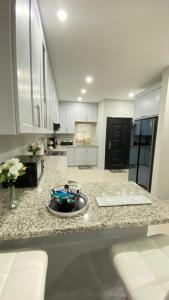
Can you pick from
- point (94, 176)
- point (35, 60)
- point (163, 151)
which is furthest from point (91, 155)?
point (35, 60)

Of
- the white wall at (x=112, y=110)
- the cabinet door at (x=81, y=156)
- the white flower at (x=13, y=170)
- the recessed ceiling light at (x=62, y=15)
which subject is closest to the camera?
the white flower at (x=13, y=170)

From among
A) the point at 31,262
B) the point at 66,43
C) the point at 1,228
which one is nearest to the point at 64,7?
the point at 66,43

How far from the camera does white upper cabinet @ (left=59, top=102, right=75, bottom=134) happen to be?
5648 mm

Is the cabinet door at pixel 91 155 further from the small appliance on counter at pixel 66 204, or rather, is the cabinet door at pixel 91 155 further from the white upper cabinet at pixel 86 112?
the small appliance on counter at pixel 66 204

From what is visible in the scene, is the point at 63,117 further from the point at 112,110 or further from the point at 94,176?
the point at 94,176

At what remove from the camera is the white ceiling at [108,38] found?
140 cm

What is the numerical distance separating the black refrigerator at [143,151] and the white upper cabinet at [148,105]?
0.52ft

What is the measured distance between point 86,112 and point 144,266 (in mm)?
5426

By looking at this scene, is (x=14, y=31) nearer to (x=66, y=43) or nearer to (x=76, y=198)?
(x=76, y=198)

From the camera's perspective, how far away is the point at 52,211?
921 mm

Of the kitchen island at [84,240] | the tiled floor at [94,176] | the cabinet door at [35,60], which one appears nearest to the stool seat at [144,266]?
the kitchen island at [84,240]

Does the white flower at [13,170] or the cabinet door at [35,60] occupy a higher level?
the cabinet door at [35,60]

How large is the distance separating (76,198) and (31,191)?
1.48 ft

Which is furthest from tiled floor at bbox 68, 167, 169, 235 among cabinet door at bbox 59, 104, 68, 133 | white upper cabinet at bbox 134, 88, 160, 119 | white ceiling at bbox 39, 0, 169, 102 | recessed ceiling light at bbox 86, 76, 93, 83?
white ceiling at bbox 39, 0, 169, 102
